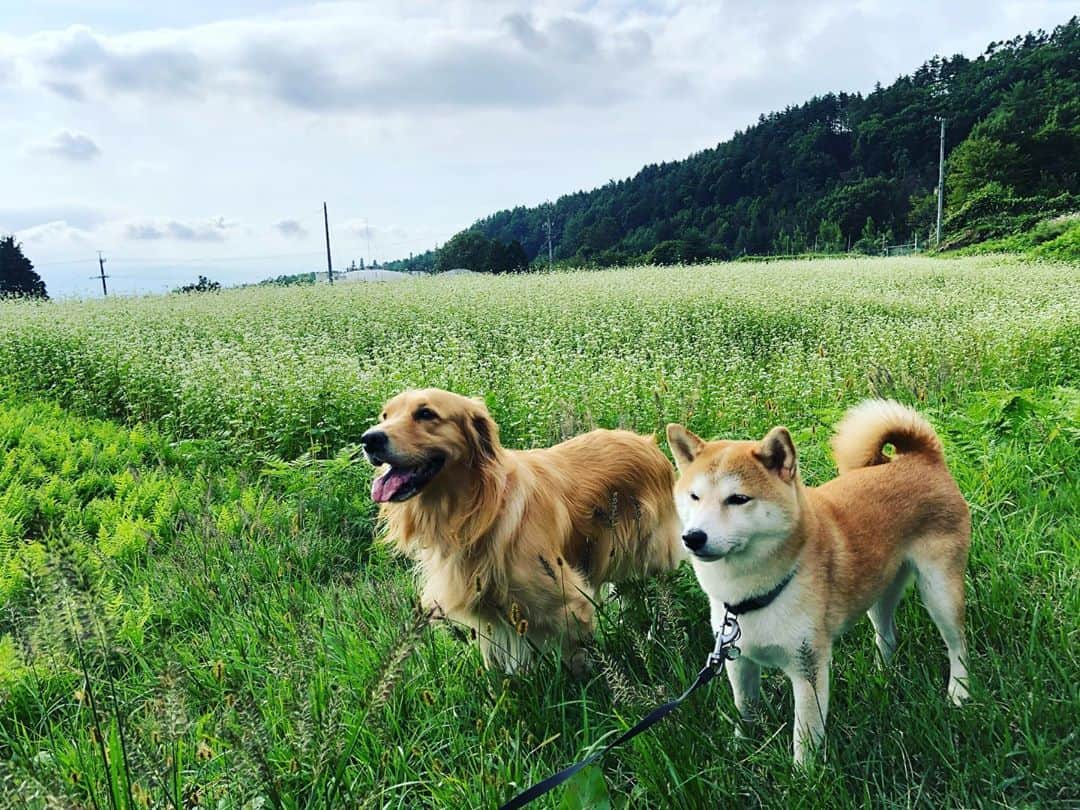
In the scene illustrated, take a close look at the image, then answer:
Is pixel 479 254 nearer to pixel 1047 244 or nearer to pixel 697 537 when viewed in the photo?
pixel 1047 244

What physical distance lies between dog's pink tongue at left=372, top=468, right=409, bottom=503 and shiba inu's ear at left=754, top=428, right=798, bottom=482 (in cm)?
144

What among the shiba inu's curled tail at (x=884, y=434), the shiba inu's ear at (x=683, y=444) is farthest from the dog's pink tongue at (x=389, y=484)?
the shiba inu's curled tail at (x=884, y=434)

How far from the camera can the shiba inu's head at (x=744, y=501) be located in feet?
6.79

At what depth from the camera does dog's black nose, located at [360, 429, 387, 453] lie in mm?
2703

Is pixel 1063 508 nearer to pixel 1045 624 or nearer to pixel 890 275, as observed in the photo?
pixel 1045 624

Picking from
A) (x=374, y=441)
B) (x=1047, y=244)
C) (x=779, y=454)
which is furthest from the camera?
(x=1047, y=244)

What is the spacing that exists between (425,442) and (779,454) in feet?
4.61

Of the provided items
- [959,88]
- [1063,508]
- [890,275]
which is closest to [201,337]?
[1063,508]

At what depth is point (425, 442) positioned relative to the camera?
9.32 feet

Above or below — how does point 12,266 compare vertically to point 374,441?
above

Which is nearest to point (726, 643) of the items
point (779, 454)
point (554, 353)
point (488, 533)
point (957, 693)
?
point (779, 454)

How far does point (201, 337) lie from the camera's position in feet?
41.1

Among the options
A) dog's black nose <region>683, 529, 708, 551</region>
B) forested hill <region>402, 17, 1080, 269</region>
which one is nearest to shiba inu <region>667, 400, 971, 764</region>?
dog's black nose <region>683, 529, 708, 551</region>

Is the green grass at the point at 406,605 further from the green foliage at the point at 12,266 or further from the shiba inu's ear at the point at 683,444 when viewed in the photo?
the green foliage at the point at 12,266
